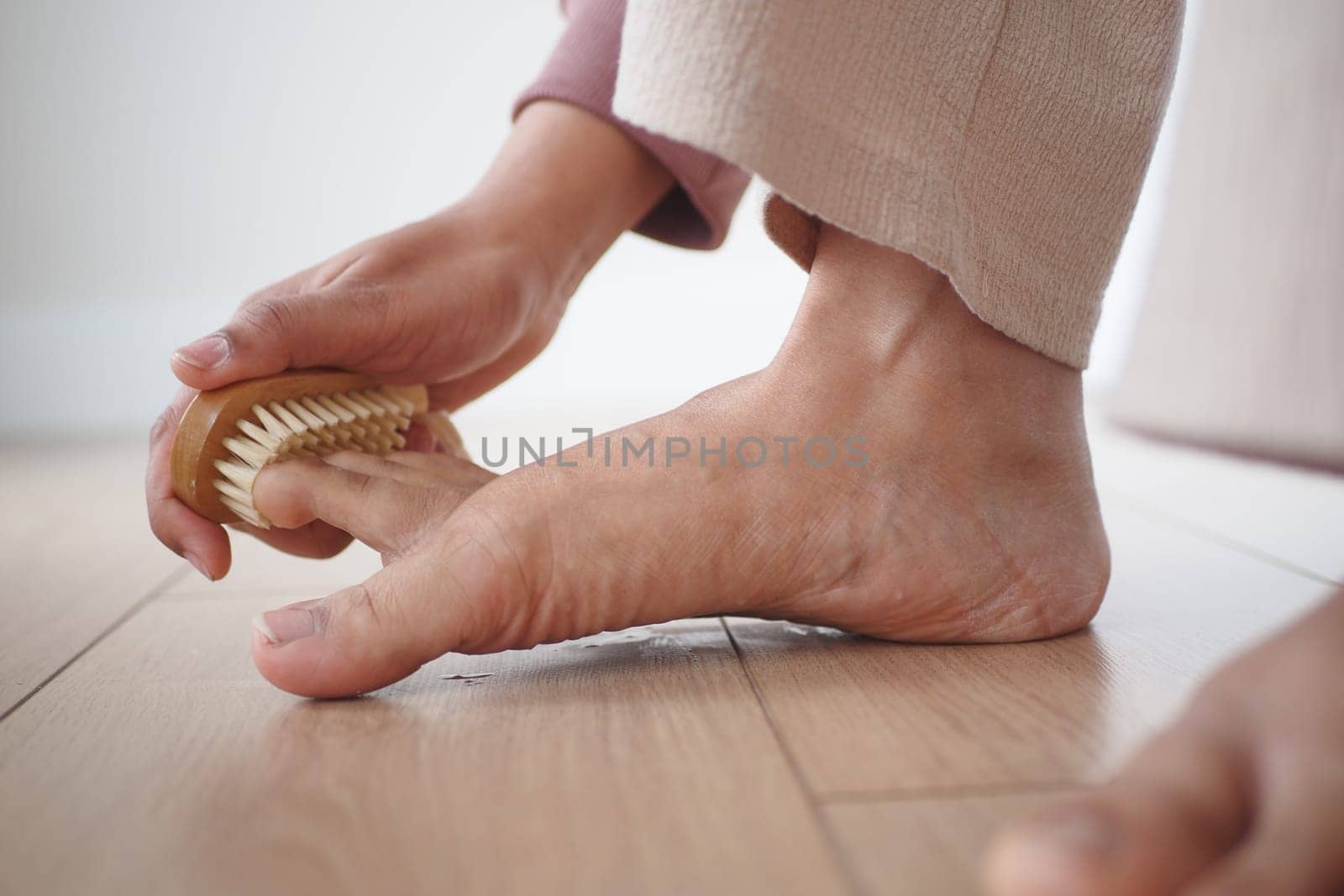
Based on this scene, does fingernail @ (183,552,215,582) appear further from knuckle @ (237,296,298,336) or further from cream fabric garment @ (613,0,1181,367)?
cream fabric garment @ (613,0,1181,367)

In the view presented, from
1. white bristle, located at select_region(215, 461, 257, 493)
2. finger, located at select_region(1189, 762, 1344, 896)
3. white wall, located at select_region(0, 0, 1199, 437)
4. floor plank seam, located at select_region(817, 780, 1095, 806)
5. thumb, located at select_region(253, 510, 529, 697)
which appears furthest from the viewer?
white wall, located at select_region(0, 0, 1199, 437)

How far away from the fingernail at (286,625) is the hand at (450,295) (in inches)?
5.6

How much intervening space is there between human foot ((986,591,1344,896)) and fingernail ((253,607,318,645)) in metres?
0.36

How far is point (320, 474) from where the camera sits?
63cm

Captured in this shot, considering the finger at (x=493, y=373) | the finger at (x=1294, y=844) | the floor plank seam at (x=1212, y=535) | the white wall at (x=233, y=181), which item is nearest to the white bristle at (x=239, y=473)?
the finger at (x=493, y=373)

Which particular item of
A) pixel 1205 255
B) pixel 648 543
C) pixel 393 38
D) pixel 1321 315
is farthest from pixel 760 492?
pixel 393 38

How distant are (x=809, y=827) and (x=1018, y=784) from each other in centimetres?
8

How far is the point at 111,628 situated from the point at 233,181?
2.04 metres

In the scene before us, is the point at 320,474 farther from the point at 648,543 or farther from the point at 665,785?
the point at 665,785

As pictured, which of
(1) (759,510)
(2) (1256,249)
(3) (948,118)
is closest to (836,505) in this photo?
(1) (759,510)

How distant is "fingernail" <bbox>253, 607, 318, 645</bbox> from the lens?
0.53 m

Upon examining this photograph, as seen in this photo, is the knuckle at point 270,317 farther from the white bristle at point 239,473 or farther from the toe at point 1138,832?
the toe at point 1138,832

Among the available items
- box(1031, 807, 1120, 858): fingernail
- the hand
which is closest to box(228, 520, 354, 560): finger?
the hand

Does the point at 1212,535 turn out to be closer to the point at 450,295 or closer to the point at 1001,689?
the point at 1001,689
